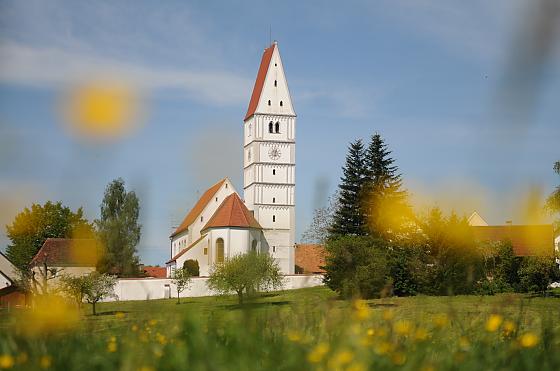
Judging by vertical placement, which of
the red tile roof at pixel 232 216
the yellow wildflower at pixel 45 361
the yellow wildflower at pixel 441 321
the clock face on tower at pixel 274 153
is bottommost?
the yellow wildflower at pixel 45 361

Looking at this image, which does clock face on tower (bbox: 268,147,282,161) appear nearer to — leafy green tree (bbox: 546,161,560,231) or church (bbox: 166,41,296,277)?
church (bbox: 166,41,296,277)

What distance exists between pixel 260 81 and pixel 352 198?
34.8 meters

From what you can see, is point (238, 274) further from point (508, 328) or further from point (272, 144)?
point (272, 144)

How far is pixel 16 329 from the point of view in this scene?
A: 17.8ft

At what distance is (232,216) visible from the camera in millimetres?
76812

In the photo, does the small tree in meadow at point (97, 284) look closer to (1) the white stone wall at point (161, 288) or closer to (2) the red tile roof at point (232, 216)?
(1) the white stone wall at point (161, 288)

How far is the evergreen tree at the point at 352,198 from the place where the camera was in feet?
194

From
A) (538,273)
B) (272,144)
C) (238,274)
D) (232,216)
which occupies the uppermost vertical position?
(272,144)

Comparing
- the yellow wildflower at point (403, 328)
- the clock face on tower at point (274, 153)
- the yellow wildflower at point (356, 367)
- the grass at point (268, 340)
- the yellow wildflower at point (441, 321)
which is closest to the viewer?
the yellow wildflower at point (356, 367)

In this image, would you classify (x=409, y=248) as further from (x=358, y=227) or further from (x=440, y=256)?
(x=358, y=227)

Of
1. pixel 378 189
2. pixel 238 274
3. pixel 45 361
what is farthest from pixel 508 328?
pixel 378 189

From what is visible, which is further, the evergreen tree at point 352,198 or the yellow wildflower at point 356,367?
the evergreen tree at point 352,198

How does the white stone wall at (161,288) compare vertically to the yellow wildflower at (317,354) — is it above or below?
above

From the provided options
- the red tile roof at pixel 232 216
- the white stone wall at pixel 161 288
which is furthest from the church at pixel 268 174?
the white stone wall at pixel 161 288
